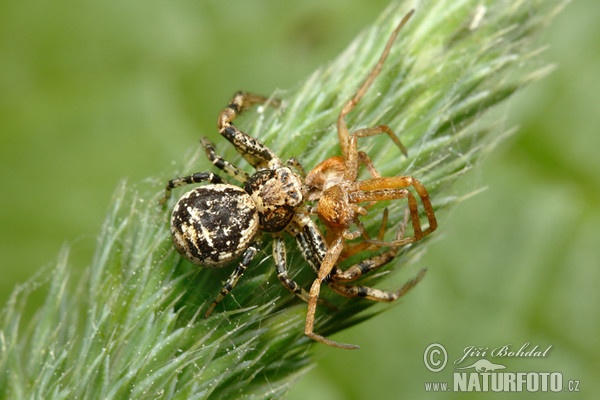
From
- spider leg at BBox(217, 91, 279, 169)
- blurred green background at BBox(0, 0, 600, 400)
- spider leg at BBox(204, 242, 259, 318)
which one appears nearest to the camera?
spider leg at BBox(204, 242, 259, 318)

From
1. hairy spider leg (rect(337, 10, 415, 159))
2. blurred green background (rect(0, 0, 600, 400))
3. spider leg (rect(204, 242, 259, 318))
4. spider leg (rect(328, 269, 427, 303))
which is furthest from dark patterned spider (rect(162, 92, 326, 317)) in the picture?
blurred green background (rect(0, 0, 600, 400))

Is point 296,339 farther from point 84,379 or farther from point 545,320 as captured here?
point 545,320

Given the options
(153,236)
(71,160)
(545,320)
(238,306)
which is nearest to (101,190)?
(71,160)

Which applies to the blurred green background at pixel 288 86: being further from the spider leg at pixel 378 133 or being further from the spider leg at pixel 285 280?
the spider leg at pixel 378 133

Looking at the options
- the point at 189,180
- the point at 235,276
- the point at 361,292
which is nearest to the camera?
the point at 235,276

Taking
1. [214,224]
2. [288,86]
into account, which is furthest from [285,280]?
[288,86]

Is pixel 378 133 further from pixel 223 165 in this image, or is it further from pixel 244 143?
pixel 223 165

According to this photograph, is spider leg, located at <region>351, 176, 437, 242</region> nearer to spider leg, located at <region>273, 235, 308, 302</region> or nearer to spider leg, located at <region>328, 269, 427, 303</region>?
spider leg, located at <region>328, 269, 427, 303</region>

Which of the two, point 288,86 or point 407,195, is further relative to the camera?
point 288,86
